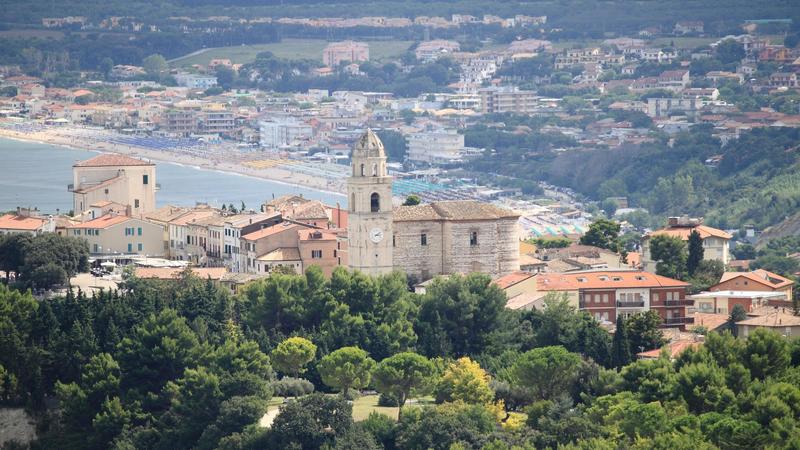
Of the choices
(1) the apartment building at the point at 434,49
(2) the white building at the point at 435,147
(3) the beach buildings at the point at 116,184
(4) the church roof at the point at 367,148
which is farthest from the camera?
(1) the apartment building at the point at 434,49

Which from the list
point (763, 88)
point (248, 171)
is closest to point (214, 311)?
point (248, 171)

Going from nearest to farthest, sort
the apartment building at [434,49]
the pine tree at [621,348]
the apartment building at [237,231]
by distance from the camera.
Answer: the pine tree at [621,348], the apartment building at [237,231], the apartment building at [434,49]

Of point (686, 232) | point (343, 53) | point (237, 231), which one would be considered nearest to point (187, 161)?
point (343, 53)

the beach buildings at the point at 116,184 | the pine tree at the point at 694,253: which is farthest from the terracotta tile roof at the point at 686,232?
the beach buildings at the point at 116,184

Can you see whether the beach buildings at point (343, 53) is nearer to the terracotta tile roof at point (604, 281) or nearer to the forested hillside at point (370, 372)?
the terracotta tile roof at point (604, 281)

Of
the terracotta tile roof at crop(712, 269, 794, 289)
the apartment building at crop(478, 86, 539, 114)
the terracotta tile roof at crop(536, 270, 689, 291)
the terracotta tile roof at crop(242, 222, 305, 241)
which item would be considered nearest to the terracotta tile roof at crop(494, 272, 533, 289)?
the terracotta tile roof at crop(536, 270, 689, 291)

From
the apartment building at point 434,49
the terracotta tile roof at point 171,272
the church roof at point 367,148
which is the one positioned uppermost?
the church roof at point 367,148

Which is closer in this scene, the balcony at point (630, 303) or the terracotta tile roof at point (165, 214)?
the balcony at point (630, 303)
